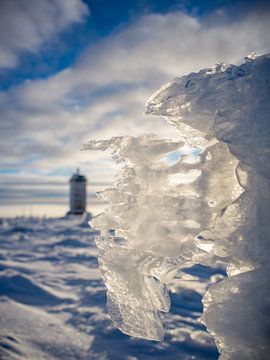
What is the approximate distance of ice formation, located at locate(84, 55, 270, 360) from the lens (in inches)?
41.0

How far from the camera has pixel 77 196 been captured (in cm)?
2047

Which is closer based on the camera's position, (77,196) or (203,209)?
(203,209)

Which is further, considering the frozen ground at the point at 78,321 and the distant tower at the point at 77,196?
the distant tower at the point at 77,196

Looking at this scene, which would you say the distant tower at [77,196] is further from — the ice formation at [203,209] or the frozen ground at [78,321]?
the ice formation at [203,209]

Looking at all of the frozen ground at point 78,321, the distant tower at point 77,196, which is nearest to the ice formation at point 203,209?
the frozen ground at point 78,321

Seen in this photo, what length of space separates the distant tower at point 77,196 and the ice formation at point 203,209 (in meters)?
19.5

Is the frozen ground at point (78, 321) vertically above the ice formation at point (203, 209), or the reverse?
the ice formation at point (203, 209)

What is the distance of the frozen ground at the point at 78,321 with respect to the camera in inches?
74.4

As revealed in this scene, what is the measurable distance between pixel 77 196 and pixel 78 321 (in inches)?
721

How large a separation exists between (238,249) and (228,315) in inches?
9.9

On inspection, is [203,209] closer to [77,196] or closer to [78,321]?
[78,321]

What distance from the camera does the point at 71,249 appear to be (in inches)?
285

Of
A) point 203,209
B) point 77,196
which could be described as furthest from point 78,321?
point 77,196

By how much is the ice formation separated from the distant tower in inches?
767
